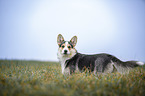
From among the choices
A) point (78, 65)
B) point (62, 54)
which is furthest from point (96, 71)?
point (62, 54)

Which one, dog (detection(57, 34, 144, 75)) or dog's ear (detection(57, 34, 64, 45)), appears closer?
dog (detection(57, 34, 144, 75))

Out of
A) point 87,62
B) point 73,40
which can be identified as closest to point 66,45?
point 73,40

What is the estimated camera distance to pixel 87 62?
4.47 metres

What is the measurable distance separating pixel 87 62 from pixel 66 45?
3.65ft

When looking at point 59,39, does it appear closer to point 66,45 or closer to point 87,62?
point 66,45

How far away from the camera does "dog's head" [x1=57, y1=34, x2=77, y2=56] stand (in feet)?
14.2

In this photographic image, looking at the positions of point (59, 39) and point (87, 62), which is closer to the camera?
point (87, 62)

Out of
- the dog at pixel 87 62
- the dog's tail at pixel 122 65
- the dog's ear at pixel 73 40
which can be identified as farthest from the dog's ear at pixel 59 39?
the dog's tail at pixel 122 65

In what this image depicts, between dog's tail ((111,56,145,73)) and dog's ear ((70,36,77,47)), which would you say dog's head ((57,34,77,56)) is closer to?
dog's ear ((70,36,77,47))

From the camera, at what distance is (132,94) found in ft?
8.73

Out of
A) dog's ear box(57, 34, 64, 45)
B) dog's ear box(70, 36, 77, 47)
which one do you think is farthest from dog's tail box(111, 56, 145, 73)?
dog's ear box(57, 34, 64, 45)

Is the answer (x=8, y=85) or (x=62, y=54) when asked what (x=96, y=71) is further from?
(x=8, y=85)

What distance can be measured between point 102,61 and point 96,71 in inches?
18.3

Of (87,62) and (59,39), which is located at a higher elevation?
(59,39)
